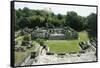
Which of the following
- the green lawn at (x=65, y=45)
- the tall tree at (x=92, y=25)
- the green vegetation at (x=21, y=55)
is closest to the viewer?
the green vegetation at (x=21, y=55)

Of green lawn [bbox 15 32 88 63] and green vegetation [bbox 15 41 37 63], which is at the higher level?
green lawn [bbox 15 32 88 63]

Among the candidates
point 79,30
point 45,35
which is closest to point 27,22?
point 45,35

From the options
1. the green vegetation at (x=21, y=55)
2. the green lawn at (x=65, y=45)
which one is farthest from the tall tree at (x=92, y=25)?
the green vegetation at (x=21, y=55)

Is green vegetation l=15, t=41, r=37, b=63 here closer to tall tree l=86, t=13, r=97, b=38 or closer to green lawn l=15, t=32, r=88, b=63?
green lawn l=15, t=32, r=88, b=63

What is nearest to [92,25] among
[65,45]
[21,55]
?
[65,45]

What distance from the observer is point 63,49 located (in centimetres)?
209

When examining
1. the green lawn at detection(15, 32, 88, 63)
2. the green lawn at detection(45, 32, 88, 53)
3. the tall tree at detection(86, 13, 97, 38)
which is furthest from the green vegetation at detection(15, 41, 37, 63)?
the tall tree at detection(86, 13, 97, 38)

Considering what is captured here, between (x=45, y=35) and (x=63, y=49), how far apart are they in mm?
222

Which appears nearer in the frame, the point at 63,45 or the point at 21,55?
the point at 21,55

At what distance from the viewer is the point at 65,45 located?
210 cm

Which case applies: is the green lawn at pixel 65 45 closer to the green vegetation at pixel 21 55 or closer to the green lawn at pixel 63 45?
the green lawn at pixel 63 45

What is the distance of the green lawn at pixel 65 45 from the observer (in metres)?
2.04

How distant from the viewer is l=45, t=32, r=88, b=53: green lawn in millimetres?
2045

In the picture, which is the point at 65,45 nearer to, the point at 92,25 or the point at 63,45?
the point at 63,45
